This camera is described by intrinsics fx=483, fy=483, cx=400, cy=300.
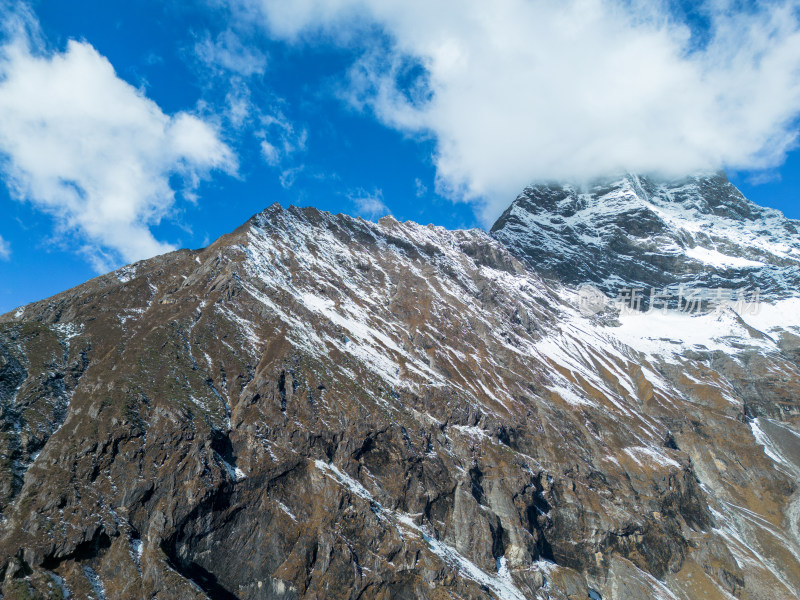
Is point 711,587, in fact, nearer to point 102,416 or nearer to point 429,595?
point 429,595

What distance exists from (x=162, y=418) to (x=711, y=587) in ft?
430

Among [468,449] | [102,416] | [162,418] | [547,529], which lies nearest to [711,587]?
[547,529]

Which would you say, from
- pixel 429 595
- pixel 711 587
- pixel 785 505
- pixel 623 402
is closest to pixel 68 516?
pixel 429 595

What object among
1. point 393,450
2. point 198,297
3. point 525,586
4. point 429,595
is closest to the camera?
point 429,595

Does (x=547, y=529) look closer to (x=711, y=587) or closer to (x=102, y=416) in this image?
(x=711, y=587)

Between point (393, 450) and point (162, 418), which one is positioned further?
point (393, 450)

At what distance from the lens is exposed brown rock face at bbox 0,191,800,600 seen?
242 feet

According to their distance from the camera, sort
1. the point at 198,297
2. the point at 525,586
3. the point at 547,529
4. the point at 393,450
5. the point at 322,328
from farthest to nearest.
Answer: the point at 322,328 → the point at 198,297 → the point at 547,529 → the point at 393,450 → the point at 525,586

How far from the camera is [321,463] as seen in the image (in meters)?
95.7

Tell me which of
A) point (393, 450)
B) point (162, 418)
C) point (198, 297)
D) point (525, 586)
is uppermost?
point (198, 297)

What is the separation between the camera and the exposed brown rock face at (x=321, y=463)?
7381 cm

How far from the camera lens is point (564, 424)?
493 feet

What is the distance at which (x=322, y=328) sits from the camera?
13562cm

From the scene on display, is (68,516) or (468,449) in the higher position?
(468,449)
